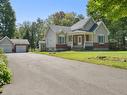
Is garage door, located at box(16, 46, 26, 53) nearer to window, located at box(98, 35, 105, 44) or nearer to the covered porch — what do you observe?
the covered porch

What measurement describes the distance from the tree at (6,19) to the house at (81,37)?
30.2 meters

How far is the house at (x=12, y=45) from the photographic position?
69.2 m

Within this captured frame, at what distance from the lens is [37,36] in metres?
101

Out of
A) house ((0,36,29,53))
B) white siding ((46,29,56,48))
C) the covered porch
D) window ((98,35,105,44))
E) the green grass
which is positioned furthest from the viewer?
house ((0,36,29,53))

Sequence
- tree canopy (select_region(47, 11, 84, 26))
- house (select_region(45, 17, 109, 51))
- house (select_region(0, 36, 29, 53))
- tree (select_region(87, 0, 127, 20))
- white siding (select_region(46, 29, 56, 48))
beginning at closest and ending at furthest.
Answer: tree (select_region(87, 0, 127, 20)), house (select_region(45, 17, 109, 51)), white siding (select_region(46, 29, 56, 48)), house (select_region(0, 36, 29, 53)), tree canopy (select_region(47, 11, 84, 26))

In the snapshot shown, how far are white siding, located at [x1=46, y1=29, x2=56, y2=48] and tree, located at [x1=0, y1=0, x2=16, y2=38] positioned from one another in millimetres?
27494

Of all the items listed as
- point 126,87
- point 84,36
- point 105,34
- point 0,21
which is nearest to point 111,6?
point 126,87

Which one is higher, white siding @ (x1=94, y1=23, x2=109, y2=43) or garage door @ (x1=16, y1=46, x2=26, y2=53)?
white siding @ (x1=94, y1=23, x2=109, y2=43)

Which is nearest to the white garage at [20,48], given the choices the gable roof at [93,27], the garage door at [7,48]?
the garage door at [7,48]

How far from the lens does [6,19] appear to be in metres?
89.4

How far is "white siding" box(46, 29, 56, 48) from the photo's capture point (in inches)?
2383

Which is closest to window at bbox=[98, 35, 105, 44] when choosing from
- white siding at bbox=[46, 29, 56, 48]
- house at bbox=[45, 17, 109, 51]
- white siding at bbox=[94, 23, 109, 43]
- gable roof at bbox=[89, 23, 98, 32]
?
house at bbox=[45, 17, 109, 51]

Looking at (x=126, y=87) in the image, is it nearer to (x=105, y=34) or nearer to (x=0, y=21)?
(x=105, y=34)

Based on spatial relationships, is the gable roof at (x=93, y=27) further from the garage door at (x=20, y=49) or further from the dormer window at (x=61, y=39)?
the garage door at (x=20, y=49)
